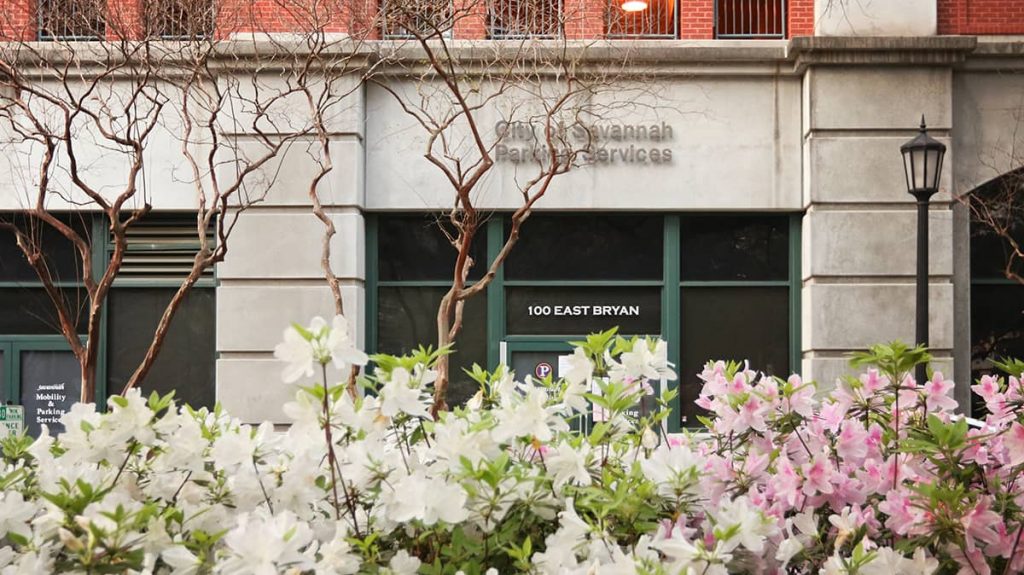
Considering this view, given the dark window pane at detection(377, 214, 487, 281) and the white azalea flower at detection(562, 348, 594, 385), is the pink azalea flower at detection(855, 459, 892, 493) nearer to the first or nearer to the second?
the white azalea flower at detection(562, 348, 594, 385)

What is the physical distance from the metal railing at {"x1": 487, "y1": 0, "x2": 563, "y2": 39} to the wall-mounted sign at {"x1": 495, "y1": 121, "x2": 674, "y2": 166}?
1.16 metres

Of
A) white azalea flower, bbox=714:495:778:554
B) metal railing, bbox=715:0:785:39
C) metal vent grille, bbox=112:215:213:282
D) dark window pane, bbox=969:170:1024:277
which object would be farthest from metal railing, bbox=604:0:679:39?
white azalea flower, bbox=714:495:778:554

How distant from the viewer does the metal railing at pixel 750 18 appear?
15.3 meters

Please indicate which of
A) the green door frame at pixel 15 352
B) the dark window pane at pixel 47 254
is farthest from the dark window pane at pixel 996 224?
Result: the green door frame at pixel 15 352

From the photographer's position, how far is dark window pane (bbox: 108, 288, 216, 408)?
14789mm

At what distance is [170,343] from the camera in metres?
14.8

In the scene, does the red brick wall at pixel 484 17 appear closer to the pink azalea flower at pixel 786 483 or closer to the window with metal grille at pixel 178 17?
the window with metal grille at pixel 178 17

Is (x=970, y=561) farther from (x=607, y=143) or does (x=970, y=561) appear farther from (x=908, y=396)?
(x=607, y=143)

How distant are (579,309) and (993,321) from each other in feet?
18.0

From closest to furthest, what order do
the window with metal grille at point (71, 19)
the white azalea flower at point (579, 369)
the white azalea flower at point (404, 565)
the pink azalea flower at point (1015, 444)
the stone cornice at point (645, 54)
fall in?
the white azalea flower at point (404, 565) → the pink azalea flower at point (1015, 444) → the white azalea flower at point (579, 369) → the window with metal grille at point (71, 19) → the stone cornice at point (645, 54)

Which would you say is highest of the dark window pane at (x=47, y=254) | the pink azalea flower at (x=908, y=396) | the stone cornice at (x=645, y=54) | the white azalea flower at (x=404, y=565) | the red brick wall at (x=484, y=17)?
the red brick wall at (x=484, y=17)

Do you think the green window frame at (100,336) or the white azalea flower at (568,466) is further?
the green window frame at (100,336)

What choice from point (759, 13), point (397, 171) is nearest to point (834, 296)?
point (759, 13)

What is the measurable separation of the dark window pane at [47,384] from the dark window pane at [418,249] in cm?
430
